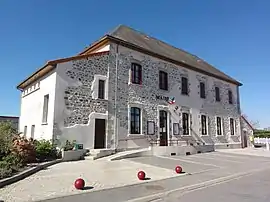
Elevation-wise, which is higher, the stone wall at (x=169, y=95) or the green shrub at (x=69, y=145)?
the stone wall at (x=169, y=95)

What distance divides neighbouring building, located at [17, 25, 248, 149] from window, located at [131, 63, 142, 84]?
72mm

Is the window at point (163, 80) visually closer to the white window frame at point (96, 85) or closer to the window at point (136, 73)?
the window at point (136, 73)

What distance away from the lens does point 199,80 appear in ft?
77.2

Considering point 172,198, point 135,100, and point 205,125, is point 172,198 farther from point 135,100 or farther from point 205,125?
point 205,125

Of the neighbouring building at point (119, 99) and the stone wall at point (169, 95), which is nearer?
the neighbouring building at point (119, 99)

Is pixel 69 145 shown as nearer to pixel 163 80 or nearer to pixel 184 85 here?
pixel 163 80

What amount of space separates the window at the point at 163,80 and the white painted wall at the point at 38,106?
8.68m

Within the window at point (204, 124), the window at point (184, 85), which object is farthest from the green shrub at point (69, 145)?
the window at point (204, 124)

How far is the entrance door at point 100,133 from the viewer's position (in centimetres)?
1566

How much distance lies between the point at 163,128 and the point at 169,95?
9.23 ft

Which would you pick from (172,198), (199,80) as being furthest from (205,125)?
(172,198)

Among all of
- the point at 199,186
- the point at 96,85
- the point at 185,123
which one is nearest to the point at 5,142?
the point at 96,85

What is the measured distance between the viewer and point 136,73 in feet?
59.8

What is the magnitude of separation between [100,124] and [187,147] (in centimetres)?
721
